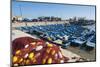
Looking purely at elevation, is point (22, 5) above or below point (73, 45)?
above

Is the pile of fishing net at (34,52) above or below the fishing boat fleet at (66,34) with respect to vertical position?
below

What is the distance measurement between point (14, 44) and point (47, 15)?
52 cm

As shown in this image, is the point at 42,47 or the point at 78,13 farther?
the point at 78,13

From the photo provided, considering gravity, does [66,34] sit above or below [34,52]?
above

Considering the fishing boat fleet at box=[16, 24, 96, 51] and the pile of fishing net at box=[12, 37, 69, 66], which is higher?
the fishing boat fleet at box=[16, 24, 96, 51]

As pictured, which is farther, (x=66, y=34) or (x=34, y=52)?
(x=66, y=34)

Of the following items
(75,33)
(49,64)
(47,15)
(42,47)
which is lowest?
(49,64)

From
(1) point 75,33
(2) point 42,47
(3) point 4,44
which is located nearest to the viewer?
(3) point 4,44

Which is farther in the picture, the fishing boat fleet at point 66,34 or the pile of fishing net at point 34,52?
the fishing boat fleet at point 66,34

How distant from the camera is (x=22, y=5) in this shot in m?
2.38

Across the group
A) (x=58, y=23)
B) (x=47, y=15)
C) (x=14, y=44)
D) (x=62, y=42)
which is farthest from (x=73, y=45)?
(x=14, y=44)

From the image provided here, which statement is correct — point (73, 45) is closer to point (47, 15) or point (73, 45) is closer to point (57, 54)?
point (57, 54)

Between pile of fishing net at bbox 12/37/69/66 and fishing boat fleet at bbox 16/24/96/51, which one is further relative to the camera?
fishing boat fleet at bbox 16/24/96/51

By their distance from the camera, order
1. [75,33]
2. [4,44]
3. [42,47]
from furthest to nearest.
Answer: [75,33] → [42,47] → [4,44]
